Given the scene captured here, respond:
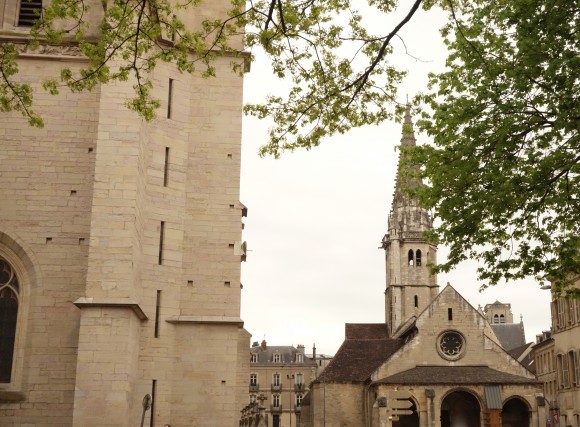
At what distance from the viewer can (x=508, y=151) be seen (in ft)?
45.9

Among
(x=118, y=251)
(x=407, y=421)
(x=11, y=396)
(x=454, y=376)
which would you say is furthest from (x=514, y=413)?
(x=11, y=396)

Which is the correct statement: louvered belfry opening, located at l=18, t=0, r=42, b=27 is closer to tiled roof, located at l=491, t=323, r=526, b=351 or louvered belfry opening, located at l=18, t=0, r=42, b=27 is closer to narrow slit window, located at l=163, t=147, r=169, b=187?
narrow slit window, located at l=163, t=147, r=169, b=187

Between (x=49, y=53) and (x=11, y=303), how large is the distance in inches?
217

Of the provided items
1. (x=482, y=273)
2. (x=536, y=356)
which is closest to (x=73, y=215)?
(x=482, y=273)

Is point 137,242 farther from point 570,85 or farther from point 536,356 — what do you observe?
point 536,356

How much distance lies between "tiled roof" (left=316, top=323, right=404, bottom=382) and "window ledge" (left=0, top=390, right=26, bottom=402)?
1447 inches

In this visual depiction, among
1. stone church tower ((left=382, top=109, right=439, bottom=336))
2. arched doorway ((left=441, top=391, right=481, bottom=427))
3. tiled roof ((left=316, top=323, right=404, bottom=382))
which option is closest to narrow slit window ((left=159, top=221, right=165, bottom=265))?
arched doorway ((left=441, top=391, right=481, bottom=427))

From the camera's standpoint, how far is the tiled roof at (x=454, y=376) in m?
45.2

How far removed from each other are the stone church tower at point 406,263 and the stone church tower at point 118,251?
47570mm

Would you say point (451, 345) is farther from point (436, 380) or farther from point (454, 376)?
point (436, 380)

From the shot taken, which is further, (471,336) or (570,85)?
(471,336)

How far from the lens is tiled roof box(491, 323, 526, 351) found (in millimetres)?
83938

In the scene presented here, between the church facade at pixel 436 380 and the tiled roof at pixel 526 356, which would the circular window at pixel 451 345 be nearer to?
the church facade at pixel 436 380

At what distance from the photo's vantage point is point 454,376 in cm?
4584
